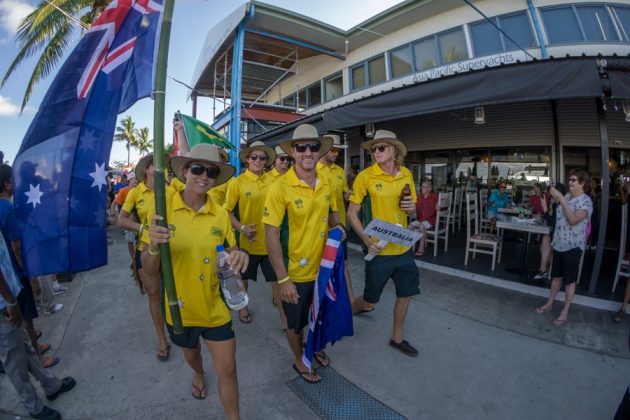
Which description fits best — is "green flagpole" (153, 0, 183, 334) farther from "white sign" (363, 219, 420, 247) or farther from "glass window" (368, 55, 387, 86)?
"glass window" (368, 55, 387, 86)

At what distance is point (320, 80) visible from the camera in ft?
41.2

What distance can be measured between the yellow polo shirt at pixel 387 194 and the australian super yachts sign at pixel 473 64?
542 centimetres

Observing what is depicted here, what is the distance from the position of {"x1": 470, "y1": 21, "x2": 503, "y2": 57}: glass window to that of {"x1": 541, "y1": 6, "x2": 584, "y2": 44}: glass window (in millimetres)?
1060

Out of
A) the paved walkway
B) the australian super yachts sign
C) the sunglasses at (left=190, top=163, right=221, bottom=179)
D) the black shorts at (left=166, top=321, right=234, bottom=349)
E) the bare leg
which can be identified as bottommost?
the paved walkway

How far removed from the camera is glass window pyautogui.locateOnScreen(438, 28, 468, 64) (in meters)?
8.47

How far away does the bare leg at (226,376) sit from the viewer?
195cm

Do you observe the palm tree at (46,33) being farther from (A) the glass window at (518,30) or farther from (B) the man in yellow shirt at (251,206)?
(A) the glass window at (518,30)

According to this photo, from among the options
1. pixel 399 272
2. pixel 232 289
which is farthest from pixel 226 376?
pixel 399 272

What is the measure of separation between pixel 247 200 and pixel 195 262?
1926 millimetres

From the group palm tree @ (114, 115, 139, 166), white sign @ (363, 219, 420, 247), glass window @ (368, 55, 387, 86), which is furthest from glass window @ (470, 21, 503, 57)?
palm tree @ (114, 115, 139, 166)

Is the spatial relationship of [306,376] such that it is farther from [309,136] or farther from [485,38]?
[485,38]

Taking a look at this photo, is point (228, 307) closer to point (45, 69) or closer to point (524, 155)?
point (524, 155)

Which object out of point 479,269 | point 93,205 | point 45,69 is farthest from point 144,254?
point 45,69

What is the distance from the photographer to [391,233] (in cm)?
279
